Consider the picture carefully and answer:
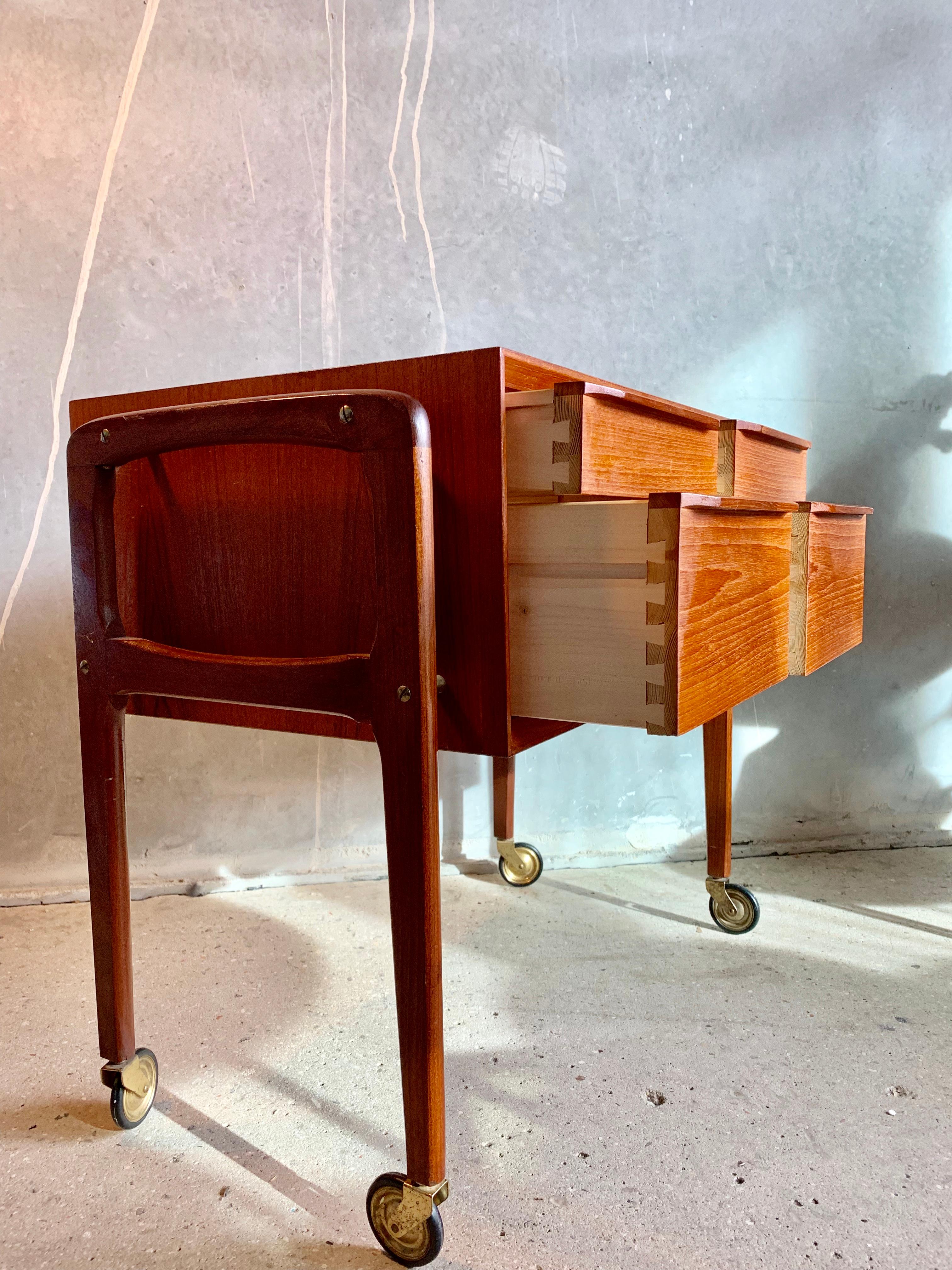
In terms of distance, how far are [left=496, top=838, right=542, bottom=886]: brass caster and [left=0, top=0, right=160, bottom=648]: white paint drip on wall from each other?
966mm

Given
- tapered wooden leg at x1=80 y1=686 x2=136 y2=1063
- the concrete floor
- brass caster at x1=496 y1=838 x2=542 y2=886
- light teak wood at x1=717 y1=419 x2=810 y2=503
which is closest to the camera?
the concrete floor

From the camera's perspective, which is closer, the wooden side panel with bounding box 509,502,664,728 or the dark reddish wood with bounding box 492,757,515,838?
the wooden side panel with bounding box 509,502,664,728

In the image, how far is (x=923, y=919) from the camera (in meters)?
1.48

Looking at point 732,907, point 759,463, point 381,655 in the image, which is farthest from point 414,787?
point 732,907

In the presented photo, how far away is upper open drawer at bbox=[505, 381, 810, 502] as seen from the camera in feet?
2.34

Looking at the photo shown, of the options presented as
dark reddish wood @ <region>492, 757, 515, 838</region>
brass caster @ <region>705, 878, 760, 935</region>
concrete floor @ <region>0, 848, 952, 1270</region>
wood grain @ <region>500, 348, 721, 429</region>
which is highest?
wood grain @ <region>500, 348, 721, 429</region>

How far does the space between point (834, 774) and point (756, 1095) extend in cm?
100

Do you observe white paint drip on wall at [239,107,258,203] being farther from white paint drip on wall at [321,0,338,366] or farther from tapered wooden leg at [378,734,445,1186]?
tapered wooden leg at [378,734,445,1186]

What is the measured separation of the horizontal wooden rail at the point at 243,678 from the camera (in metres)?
0.73

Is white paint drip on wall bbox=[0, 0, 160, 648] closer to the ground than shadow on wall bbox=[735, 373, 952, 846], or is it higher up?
higher up

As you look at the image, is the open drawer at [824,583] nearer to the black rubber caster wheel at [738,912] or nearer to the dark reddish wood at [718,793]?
the dark reddish wood at [718,793]

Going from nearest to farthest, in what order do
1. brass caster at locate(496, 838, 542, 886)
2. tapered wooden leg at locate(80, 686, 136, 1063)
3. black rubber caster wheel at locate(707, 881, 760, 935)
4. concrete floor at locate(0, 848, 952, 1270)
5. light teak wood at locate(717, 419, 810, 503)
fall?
concrete floor at locate(0, 848, 952, 1270)
tapered wooden leg at locate(80, 686, 136, 1063)
light teak wood at locate(717, 419, 810, 503)
black rubber caster wheel at locate(707, 881, 760, 935)
brass caster at locate(496, 838, 542, 886)

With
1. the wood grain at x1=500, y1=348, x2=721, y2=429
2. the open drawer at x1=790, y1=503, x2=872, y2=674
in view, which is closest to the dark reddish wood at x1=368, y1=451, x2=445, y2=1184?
the wood grain at x1=500, y1=348, x2=721, y2=429

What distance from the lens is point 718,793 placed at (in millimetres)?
1431
